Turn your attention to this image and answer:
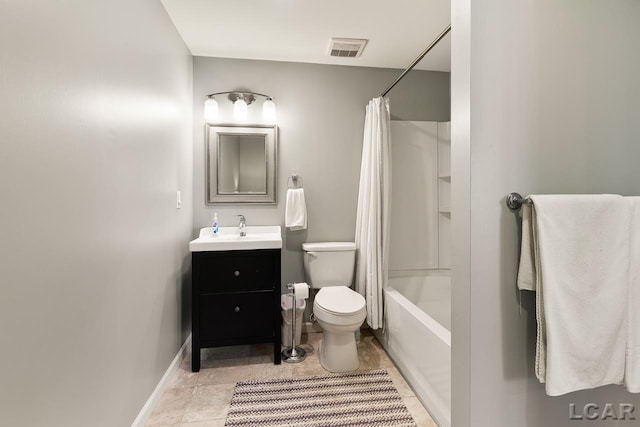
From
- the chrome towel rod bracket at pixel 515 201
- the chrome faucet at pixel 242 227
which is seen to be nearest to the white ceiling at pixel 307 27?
the chrome faucet at pixel 242 227

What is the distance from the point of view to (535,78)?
0.92 m

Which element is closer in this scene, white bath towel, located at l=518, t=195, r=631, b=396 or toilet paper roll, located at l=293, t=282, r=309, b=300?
white bath towel, located at l=518, t=195, r=631, b=396

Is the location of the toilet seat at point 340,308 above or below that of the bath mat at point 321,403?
above

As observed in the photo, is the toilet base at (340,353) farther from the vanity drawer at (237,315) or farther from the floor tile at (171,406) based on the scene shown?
the floor tile at (171,406)

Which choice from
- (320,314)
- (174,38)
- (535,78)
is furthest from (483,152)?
(174,38)

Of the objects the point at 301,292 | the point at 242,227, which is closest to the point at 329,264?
the point at 301,292

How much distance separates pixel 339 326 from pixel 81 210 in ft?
4.98

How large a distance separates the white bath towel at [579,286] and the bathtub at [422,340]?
57cm

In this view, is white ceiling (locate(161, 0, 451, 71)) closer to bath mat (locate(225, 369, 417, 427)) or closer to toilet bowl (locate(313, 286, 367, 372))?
toilet bowl (locate(313, 286, 367, 372))

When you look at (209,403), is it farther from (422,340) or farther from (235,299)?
(422,340)

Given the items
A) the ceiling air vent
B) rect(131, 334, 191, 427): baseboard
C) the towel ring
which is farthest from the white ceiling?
rect(131, 334, 191, 427): baseboard

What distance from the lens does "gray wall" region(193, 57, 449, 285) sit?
8.01 ft

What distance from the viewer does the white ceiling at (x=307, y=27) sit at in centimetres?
176

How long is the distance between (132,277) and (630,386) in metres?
1.97
